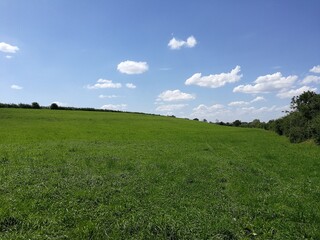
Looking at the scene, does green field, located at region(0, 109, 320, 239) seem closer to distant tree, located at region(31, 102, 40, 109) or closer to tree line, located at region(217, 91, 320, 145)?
tree line, located at region(217, 91, 320, 145)

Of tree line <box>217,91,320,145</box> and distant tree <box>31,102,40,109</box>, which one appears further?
distant tree <box>31,102,40,109</box>

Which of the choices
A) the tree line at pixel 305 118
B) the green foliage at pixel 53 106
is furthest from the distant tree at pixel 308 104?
the green foliage at pixel 53 106

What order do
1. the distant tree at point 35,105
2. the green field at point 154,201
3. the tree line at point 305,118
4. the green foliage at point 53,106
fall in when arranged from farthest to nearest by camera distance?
the green foliage at point 53,106 < the distant tree at point 35,105 < the tree line at point 305,118 < the green field at point 154,201

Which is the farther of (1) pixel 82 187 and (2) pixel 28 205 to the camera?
(1) pixel 82 187

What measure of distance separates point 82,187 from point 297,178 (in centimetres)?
1188

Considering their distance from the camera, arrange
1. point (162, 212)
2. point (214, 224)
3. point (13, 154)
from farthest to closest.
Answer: point (13, 154) → point (162, 212) → point (214, 224)

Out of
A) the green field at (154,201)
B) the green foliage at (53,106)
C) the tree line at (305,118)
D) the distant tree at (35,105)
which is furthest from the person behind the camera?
the green foliage at (53,106)

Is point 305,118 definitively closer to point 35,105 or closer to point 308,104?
point 308,104

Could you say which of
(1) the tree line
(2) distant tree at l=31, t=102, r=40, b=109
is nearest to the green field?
(1) the tree line

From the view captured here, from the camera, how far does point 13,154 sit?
23.6 metres

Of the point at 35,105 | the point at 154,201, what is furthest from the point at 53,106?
the point at 154,201

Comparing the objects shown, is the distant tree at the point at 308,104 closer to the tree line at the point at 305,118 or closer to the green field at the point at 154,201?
the tree line at the point at 305,118

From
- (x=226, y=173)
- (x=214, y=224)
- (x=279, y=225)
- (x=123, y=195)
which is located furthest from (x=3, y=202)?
(x=226, y=173)

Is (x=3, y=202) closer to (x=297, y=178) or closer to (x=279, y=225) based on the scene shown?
(x=279, y=225)
